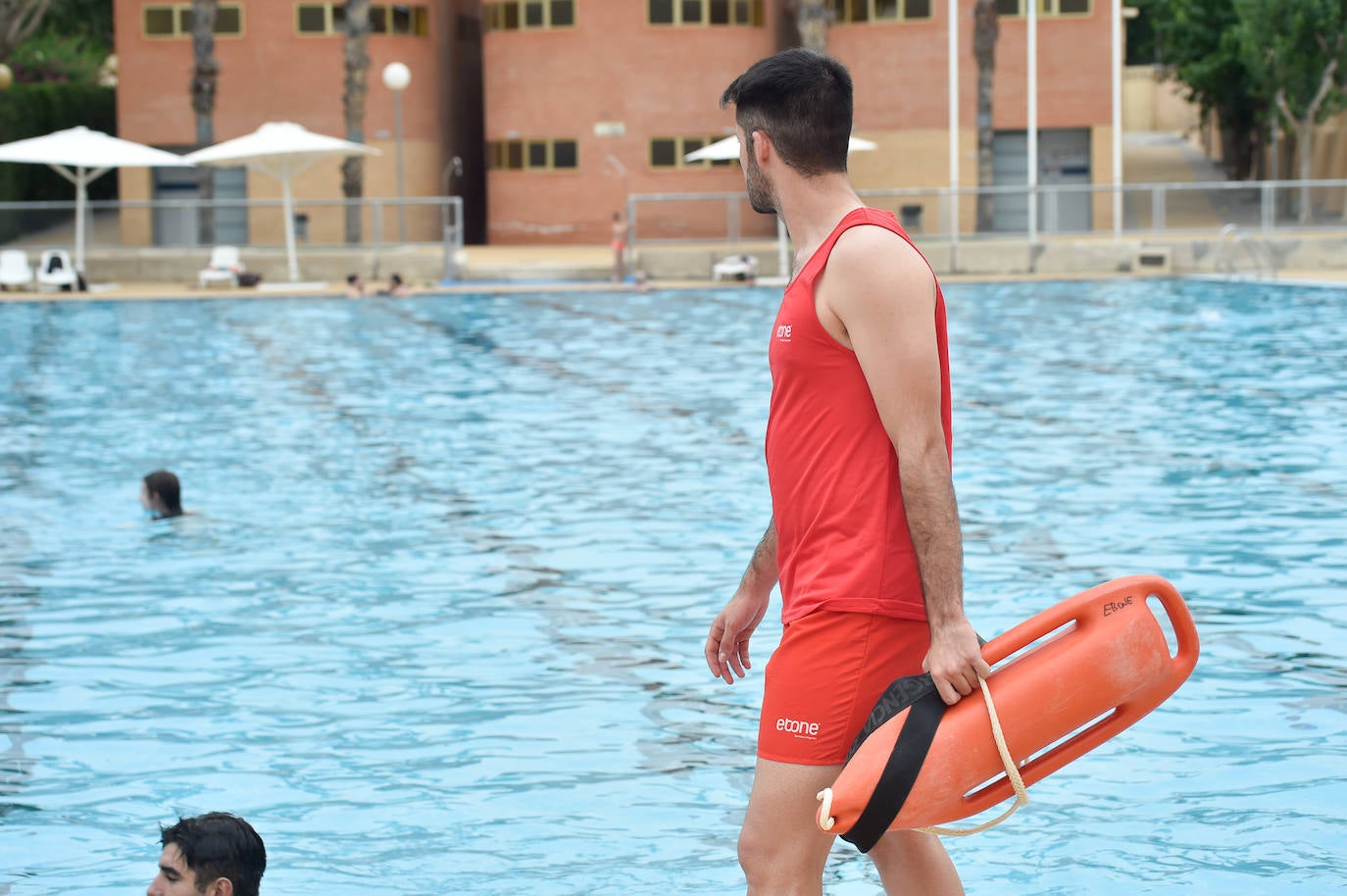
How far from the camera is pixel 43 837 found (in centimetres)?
513

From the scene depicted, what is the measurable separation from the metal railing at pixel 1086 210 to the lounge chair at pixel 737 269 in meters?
1.33

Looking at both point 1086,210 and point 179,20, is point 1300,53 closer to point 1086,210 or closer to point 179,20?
point 1086,210

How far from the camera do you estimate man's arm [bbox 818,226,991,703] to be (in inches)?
117

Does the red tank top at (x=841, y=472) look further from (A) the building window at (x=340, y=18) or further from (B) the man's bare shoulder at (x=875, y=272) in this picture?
(A) the building window at (x=340, y=18)

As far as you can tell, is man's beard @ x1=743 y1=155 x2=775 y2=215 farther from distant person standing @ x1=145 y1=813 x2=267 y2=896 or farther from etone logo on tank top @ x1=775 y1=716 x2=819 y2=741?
distant person standing @ x1=145 y1=813 x2=267 y2=896

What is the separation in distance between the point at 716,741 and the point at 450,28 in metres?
38.8

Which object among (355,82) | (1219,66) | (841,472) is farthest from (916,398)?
(1219,66)

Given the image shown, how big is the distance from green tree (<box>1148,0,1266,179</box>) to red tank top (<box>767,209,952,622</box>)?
126 ft

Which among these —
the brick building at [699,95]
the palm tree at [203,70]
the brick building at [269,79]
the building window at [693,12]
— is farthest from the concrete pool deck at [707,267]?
the building window at [693,12]

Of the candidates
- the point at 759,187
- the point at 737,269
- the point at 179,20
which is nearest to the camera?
the point at 759,187

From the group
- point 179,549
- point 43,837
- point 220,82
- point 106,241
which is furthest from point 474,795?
point 220,82

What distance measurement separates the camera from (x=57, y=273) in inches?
1132

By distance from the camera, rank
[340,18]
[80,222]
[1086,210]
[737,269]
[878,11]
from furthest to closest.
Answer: [340,18] < [878,11] < [1086,210] < [80,222] < [737,269]

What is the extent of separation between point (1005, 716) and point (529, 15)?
3806 cm
